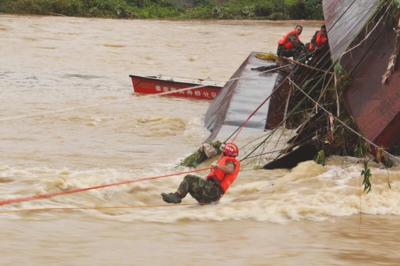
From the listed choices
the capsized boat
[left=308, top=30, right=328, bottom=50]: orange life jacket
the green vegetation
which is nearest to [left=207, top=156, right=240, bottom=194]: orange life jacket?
the capsized boat

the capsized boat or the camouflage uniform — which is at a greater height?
the capsized boat

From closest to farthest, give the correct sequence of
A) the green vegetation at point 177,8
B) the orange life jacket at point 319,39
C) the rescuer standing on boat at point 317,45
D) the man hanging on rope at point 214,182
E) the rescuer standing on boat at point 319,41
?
the man hanging on rope at point 214,182
the rescuer standing on boat at point 317,45
the rescuer standing on boat at point 319,41
the orange life jacket at point 319,39
the green vegetation at point 177,8

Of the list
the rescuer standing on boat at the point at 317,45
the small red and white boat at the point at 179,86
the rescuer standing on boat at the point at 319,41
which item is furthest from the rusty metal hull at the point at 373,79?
the small red and white boat at the point at 179,86

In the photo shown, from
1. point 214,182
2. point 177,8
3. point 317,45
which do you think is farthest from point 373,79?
point 177,8

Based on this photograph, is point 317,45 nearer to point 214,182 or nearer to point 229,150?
point 229,150

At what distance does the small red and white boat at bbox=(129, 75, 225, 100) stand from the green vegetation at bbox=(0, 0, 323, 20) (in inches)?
798

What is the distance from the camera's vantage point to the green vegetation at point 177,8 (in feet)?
125

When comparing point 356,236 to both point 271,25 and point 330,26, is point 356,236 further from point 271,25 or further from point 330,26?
point 271,25

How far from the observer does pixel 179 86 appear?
18.5 metres

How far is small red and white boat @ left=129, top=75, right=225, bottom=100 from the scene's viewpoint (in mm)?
18422

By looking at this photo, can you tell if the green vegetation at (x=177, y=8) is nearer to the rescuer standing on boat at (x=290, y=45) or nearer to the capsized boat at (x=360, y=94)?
the rescuer standing on boat at (x=290, y=45)

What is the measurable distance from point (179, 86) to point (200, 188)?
34.4 feet

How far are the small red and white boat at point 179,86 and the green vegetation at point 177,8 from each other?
66.5 feet

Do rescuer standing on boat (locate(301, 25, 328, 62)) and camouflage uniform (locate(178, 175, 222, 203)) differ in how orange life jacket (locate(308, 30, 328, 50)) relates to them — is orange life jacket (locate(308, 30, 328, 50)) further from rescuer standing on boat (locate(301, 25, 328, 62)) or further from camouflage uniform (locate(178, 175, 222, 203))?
camouflage uniform (locate(178, 175, 222, 203))
